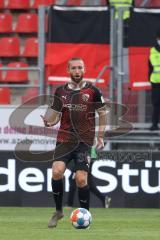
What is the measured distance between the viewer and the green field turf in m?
9.41

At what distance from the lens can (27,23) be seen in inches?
798

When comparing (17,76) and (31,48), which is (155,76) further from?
(31,48)

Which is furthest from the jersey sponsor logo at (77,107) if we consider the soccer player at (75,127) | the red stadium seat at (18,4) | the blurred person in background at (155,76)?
the red stadium seat at (18,4)

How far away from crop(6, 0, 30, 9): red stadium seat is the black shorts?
1095 cm

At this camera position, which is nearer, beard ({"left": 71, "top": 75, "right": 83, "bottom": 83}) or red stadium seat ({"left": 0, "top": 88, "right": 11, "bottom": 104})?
beard ({"left": 71, "top": 75, "right": 83, "bottom": 83})

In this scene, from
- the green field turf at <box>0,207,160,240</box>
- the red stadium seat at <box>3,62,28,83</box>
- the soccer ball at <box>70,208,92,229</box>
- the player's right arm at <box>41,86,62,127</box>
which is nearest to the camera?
the green field turf at <box>0,207,160,240</box>

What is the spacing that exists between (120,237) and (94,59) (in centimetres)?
820

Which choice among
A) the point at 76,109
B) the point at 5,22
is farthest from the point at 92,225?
the point at 5,22

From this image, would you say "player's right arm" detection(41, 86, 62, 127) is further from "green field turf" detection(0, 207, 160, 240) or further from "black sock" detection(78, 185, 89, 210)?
"green field turf" detection(0, 207, 160, 240)

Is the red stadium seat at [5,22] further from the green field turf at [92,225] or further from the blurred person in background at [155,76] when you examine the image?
the green field turf at [92,225]

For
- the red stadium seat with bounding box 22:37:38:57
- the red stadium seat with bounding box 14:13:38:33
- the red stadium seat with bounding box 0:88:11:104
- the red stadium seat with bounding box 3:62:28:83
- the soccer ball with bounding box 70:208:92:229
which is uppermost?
the red stadium seat with bounding box 14:13:38:33

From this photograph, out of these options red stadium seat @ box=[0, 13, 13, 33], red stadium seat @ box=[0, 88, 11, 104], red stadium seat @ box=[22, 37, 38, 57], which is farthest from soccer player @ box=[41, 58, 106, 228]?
→ red stadium seat @ box=[0, 13, 13, 33]

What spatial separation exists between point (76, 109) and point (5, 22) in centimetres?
1021

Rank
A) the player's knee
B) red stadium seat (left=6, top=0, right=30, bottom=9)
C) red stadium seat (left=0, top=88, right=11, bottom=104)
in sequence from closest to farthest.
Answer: the player's knee, red stadium seat (left=0, top=88, right=11, bottom=104), red stadium seat (left=6, top=0, right=30, bottom=9)
